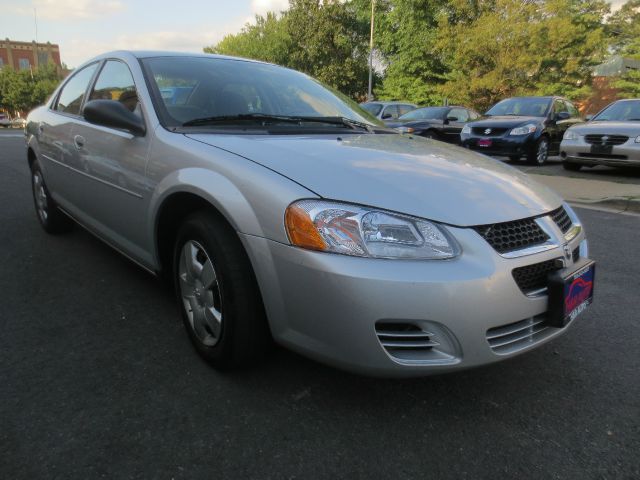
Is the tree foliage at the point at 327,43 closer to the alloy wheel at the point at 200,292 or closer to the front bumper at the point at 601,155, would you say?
the front bumper at the point at 601,155

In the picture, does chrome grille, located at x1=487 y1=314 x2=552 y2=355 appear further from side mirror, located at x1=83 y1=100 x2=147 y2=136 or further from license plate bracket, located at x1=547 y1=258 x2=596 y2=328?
side mirror, located at x1=83 y1=100 x2=147 y2=136

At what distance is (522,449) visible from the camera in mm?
1658

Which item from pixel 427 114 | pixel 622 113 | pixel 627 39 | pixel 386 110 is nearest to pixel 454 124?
pixel 427 114

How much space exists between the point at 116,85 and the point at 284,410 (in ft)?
7.17

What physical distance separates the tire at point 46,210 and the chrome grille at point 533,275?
11.9ft

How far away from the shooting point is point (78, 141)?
10.1 feet

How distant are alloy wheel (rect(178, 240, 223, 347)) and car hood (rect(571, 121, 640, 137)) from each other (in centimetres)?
821

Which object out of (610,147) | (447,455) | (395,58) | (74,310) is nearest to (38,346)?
(74,310)

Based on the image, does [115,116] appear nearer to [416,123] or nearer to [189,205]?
[189,205]

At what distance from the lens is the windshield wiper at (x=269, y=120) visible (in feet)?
7.88

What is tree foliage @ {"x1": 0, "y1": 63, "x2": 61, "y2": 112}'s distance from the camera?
173 ft

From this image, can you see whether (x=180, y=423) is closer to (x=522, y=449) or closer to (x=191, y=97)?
(x=522, y=449)

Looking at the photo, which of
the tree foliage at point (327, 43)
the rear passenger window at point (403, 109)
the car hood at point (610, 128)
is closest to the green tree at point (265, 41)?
the tree foliage at point (327, 43)

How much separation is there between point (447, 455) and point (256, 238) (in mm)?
995
